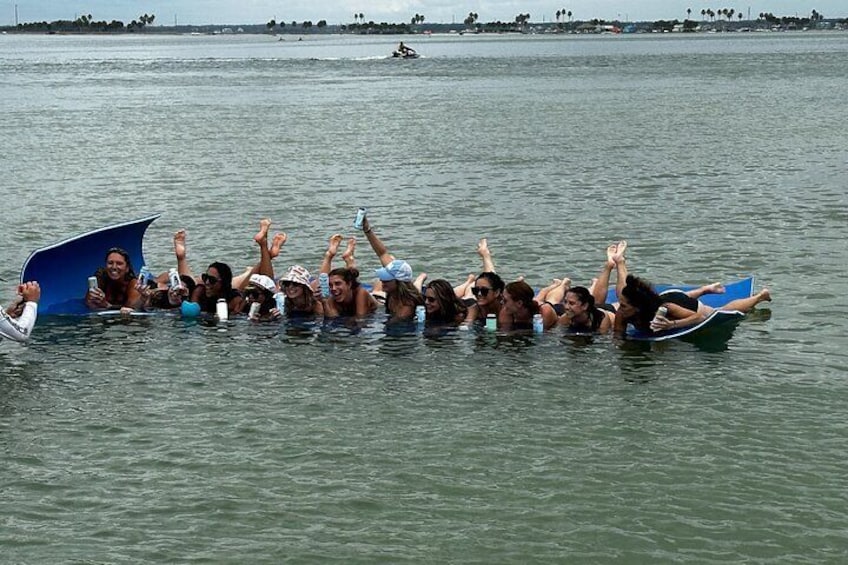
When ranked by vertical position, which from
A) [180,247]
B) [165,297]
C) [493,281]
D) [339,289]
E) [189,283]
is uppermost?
[180,247]

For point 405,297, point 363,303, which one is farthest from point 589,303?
point 363,303

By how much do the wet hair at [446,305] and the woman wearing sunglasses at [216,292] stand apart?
114 inches

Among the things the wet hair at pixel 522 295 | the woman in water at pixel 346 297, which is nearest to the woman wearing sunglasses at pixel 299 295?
the woman in water at pixel 346 297

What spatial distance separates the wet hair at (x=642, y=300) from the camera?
1573 centimetres

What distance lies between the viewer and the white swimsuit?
14688 mm

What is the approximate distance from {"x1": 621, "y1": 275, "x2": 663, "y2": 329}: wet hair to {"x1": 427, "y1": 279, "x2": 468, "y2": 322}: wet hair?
2.26 meters

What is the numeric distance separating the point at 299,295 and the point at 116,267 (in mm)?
2676

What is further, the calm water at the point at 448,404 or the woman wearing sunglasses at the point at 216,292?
the woman wearing sunglasses at the point at 216,292

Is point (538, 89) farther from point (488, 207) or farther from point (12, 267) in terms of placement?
point (12, 267)

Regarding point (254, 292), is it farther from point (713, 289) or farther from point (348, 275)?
point (713, 289)

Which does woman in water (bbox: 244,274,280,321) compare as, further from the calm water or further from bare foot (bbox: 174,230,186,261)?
bare foot (bbox: 174,230,186,261)

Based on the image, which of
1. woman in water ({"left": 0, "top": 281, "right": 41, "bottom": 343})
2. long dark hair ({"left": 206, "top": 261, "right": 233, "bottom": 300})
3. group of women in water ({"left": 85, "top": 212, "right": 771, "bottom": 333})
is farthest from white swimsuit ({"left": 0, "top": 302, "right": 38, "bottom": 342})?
long dark hair ({"left": 206, "top": 261, "right": 233, "bottom": 300})

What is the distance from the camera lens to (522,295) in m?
16.3

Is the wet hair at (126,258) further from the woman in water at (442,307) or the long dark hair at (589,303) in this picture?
the long dark hair at (589,303)
